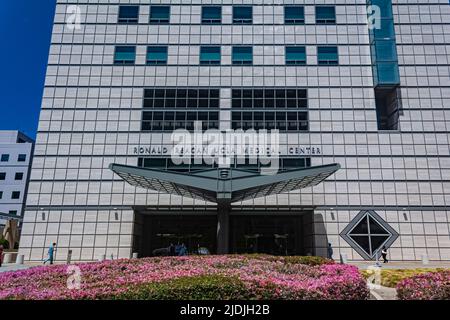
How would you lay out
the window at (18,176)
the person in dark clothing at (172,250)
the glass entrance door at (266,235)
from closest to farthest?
the person in dark clothing at (172,250) < the glass entrance door at (266,235) < the window at (18,176)

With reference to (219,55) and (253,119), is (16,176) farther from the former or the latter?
(253,119)

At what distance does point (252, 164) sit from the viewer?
106ft

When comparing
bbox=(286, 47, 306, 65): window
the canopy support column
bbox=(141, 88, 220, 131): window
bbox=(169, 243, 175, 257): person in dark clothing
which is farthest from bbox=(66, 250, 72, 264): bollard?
bbox=(286, 47, 306, 65): window

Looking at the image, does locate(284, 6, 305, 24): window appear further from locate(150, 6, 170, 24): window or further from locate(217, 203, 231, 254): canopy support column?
locate(217, 203, 231, 254): canopy support column

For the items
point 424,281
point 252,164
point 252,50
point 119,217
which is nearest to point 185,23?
point 252,50

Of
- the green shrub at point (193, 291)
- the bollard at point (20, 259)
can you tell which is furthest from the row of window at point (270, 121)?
the green shrub at point (193, 291)

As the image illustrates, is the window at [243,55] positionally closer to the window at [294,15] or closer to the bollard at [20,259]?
the window at [294,15]

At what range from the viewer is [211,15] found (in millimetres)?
36438

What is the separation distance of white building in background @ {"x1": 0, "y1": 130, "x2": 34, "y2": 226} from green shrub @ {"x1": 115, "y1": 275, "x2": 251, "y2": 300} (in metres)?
73.3

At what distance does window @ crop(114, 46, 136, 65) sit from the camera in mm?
35094

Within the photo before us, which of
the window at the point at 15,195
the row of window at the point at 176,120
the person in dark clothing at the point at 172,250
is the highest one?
the row of window at the point at 176,120

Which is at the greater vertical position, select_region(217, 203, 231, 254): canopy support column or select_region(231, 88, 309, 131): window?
select_region(231, 88, 309, 131): window

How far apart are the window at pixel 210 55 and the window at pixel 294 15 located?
7.91 meters

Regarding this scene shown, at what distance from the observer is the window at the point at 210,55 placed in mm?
35125
